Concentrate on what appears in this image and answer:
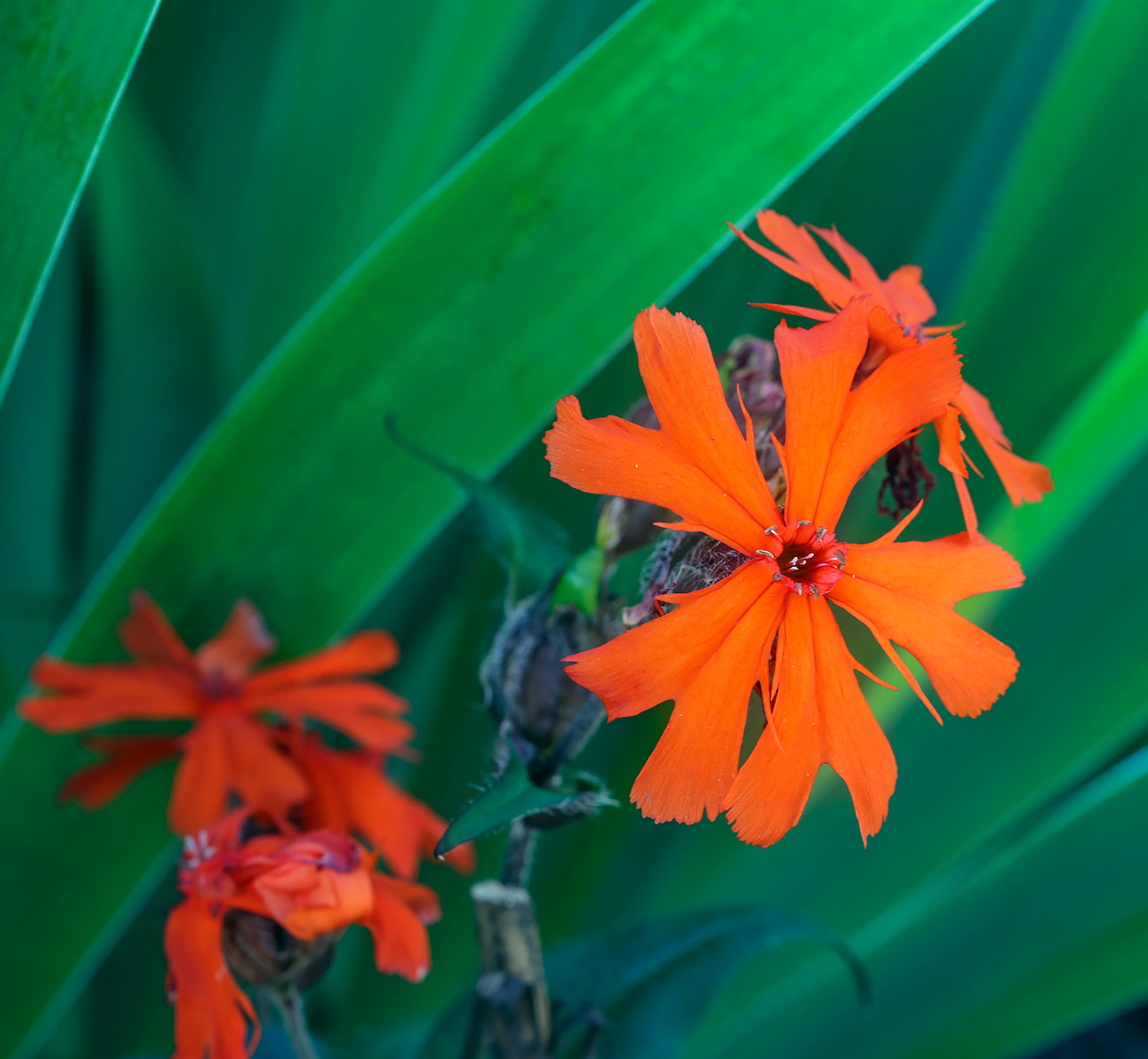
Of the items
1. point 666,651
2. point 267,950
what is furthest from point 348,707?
point 666,651

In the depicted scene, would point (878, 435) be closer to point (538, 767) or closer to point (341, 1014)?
point (538, 767)

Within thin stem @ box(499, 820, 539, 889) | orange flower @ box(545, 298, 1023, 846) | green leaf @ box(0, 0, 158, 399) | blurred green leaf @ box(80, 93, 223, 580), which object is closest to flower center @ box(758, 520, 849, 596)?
orange flower @ box(545, 298, 1023, 846)

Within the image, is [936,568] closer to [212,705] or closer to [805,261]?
[805,261]

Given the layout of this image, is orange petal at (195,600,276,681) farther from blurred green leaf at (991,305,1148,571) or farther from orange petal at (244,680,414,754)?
blurred green leaf at (991,305,1148,571)

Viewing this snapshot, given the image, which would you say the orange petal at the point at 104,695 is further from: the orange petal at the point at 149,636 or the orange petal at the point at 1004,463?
the orange petal at the point at 1004,463

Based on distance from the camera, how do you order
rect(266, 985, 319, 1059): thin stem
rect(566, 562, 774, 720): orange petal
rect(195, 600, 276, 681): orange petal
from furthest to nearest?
rect(195, 600, 276, 681): orange petal
rect(266, 985, 319, 1059): thin stem
rect(566, 562, 774, 720): orange petal
